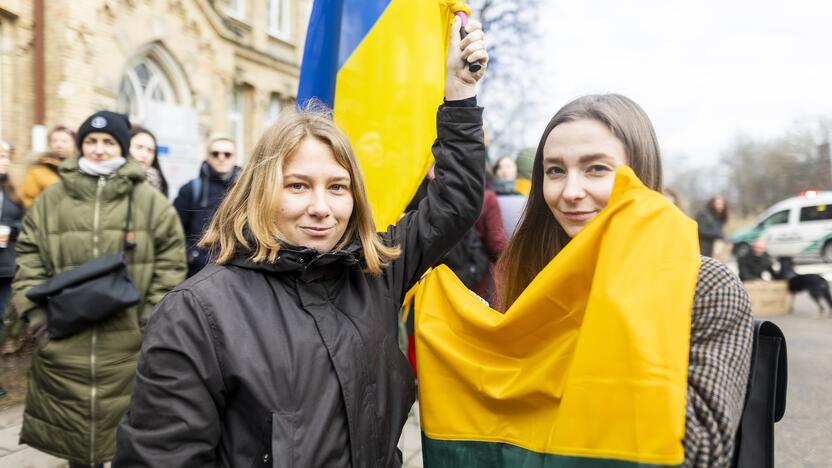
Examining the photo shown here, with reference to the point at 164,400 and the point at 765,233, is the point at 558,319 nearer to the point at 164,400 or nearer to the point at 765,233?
the point at 164,400

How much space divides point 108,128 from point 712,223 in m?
8.60

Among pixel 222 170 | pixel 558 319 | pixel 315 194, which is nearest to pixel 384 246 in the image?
pixel 315 194

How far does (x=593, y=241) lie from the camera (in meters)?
1.47

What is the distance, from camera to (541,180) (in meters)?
2.03

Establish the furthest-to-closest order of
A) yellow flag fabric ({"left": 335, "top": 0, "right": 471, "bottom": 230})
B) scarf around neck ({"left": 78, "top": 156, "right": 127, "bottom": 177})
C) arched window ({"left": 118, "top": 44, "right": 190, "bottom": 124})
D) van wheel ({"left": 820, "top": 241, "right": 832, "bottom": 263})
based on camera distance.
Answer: van wheel ({"left": 820, "top": 241, "right": 832, "bottom": 263}) < arched window ({"left": 118, "top": 44, "right": 190, "bottom": 124}) < scarf around neck ({"left": 78, "top": 156, "right": 127, "bottom": 177}) < yellow flag fabric ({"left": 335, "top": 0, "right": 471, "bottom": 230})

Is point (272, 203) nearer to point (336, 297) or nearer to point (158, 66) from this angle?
point (336, 297)

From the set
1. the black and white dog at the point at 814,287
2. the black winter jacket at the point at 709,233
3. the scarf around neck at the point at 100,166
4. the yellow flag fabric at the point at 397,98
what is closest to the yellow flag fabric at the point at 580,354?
the yellow flag fabric at the point at 397,98

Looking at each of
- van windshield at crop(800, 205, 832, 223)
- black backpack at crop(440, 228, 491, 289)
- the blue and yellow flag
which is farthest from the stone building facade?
van windshield at crop(800, 205, 832, 223)

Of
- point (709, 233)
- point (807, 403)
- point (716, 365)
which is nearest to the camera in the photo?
point (716, 365)

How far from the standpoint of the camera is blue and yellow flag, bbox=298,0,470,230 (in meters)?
2.41

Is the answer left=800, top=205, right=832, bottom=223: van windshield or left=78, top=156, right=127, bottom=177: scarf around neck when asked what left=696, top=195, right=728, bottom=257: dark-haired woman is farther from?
left=800, top=205, right=832, bottom=223: van windshield

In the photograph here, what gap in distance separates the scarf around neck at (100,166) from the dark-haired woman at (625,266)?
229 centimetres

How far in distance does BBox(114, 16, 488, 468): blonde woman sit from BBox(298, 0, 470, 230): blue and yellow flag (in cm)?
55

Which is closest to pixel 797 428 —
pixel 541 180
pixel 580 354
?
pixel 541 180
